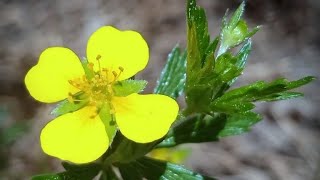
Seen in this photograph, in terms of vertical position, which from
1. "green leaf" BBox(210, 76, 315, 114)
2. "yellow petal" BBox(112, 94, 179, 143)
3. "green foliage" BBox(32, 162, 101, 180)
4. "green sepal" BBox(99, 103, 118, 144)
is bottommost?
"green foliage" BBox(32, 162, 101, 180)

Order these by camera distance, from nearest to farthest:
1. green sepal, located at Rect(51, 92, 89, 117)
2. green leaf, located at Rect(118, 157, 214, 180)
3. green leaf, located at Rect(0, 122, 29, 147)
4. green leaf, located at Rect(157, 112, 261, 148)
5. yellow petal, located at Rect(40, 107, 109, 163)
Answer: yellow petal, located at Rect(40, 107, 109, 163), green sepal, located at Rect(51, 92, 89, 117), green leaf, located at Rect(118, 157, 214, 180), green leaf, located at Rect(157, 112, 261, 148), green leaf, located at Rect(0, 122, 29, 147)

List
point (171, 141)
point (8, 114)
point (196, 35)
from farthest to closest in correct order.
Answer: point (8, 114)
point (171, 141)
point (196, 35)

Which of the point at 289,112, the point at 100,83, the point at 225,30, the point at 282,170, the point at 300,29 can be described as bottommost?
the point at 282,170

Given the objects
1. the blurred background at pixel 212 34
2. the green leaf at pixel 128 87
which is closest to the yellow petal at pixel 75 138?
the green leaf at pixel 128 87

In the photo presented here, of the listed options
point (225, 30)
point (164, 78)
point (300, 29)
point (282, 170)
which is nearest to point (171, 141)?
point (164, 78)

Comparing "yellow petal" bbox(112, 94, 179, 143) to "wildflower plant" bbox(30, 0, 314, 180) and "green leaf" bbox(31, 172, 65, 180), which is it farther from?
"green leaf" bbox(31, 172, 65, 180)

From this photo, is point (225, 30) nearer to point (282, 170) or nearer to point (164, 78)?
point (164, 78)

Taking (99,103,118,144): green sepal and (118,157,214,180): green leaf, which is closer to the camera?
(99,103,118,144): green sepal

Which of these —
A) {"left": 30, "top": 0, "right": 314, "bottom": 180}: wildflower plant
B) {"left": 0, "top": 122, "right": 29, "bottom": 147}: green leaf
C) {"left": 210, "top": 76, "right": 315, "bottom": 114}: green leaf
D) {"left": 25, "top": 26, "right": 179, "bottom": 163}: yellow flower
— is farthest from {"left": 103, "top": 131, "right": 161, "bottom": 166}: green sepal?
{"left": 0, "top": 122, "right": 29, "bottom": 147}: green leaf
